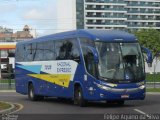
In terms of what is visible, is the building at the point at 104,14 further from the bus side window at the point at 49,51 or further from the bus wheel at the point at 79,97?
the bus wheel at the point at 79,97

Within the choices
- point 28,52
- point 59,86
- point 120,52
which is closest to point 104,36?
point 120,52

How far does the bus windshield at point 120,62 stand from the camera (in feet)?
70.7

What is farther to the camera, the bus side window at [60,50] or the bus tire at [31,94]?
the bus tire at [31,94]

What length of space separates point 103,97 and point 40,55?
7.03 meters

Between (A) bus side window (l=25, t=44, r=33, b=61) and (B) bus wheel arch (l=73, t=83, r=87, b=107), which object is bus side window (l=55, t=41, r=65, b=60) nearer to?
(B) bus wheel arch (l=73, t=83, r=87, b=107)

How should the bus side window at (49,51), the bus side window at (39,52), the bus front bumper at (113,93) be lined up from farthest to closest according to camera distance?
1. the bus side window at (39,52)
2. the bus side window at (49,51)
3. the bus front bumper at (113,93)

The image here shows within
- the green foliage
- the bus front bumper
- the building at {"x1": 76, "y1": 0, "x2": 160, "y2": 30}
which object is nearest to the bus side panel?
the bus front bumper

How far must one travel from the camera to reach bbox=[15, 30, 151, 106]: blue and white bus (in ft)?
70.8

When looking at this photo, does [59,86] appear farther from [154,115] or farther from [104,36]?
[154,115]

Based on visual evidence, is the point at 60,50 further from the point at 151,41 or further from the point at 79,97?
the point at 151,41

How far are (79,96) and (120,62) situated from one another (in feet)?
8.53

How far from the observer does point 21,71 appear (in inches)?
1211

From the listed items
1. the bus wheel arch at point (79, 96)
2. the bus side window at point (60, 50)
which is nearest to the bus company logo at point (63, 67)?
the bus side window at point (60, 50)

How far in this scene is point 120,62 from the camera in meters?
21.8
